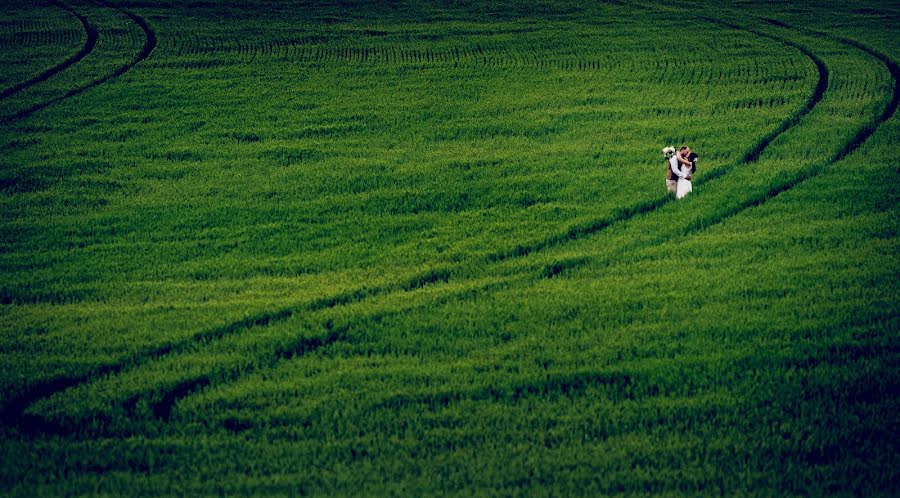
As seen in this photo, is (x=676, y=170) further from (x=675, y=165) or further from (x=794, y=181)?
(x=794, y=181)

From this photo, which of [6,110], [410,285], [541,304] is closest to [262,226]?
[410,285]

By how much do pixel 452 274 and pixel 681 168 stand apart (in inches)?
179

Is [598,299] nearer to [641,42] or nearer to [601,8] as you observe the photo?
[641,42]

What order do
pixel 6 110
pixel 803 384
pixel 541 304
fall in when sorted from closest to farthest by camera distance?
1. pixel 803 384
2. pixel 541 304
3. pixel 6 110

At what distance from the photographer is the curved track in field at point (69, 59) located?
21.5m

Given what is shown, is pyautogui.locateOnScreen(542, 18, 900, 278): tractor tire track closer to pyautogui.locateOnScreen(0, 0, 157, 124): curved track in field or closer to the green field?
the green field

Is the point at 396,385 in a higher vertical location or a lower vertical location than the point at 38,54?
lower

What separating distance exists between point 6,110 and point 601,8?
19.3 metres

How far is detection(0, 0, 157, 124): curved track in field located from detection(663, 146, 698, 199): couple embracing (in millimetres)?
14193

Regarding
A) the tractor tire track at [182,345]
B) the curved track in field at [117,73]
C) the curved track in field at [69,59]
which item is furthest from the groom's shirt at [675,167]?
the curved track in field at [69,59]

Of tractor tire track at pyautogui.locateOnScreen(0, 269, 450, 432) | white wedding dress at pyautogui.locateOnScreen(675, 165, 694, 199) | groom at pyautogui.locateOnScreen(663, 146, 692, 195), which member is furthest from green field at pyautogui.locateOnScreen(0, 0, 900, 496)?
groom at pyautogui.locateOnScreen(663, 146, 692, 195)

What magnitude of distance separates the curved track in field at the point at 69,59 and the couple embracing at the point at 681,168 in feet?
52.1

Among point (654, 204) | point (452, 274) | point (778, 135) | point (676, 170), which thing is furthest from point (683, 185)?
point (452, 274)

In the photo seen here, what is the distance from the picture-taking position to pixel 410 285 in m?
11.3
